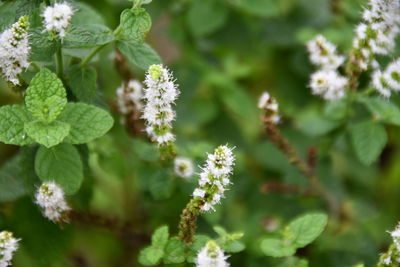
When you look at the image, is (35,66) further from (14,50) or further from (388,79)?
(388,79)

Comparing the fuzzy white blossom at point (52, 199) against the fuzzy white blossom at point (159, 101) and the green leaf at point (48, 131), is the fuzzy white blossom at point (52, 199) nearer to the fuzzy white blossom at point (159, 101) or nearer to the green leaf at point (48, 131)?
the green leaf at point (48, 131)

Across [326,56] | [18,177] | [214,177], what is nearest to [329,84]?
[326,56]

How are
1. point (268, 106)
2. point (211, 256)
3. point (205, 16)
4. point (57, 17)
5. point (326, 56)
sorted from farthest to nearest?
point (205, 16), point (326, 56), point (268, 106), point (57, 17), point (211, 256)

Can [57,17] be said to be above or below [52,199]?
above

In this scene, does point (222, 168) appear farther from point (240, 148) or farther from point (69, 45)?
point (240, 148)

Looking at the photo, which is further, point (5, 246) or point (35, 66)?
point (35, 66)

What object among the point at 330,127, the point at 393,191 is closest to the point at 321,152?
the point at 330,127
